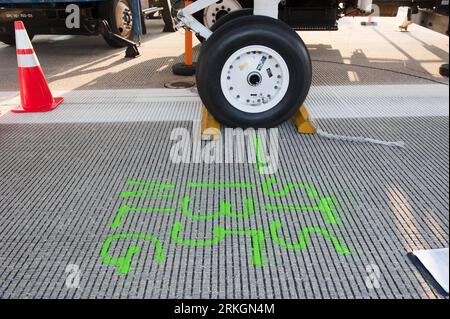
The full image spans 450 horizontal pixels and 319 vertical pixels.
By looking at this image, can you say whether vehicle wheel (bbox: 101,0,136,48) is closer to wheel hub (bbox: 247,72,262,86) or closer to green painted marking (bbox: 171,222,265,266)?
wheel hub (bbox: 247,72,262,86)

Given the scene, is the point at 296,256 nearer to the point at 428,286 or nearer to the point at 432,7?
the point at 428,286

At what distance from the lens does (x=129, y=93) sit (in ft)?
14.3

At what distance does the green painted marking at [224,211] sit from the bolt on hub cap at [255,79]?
109 cm

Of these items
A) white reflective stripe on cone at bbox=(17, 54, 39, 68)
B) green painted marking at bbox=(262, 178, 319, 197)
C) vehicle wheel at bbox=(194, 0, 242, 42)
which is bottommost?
green painted marking at bbox=(262, 178, 319, 197)

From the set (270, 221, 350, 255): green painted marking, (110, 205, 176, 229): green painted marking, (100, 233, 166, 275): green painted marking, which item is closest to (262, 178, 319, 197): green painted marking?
(270, 221, 350, 255): green painted marking

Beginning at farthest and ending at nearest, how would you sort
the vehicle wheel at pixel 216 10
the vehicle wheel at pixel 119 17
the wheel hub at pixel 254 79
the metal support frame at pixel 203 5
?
1. the vehicle wheel at pixel 119 17
2. the vehicle wheel at pixel 216 10
3. the metal support frame at pixel 203 5
4. the wheel hub at pixel 254 79

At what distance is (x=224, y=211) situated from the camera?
7.38 feet

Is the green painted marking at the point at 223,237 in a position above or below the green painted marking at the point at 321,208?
below

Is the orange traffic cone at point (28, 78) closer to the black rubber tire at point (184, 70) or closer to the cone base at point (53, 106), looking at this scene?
the cone base at point (53, 106)

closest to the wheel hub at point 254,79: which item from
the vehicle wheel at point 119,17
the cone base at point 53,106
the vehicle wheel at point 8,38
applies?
the cone base at point 53,106

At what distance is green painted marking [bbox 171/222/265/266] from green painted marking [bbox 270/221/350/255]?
0.23 feet

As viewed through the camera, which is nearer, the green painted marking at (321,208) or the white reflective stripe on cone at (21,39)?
the green painted marking at (321,208)

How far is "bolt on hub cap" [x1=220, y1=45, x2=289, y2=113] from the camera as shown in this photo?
310 cm

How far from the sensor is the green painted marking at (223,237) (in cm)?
194
